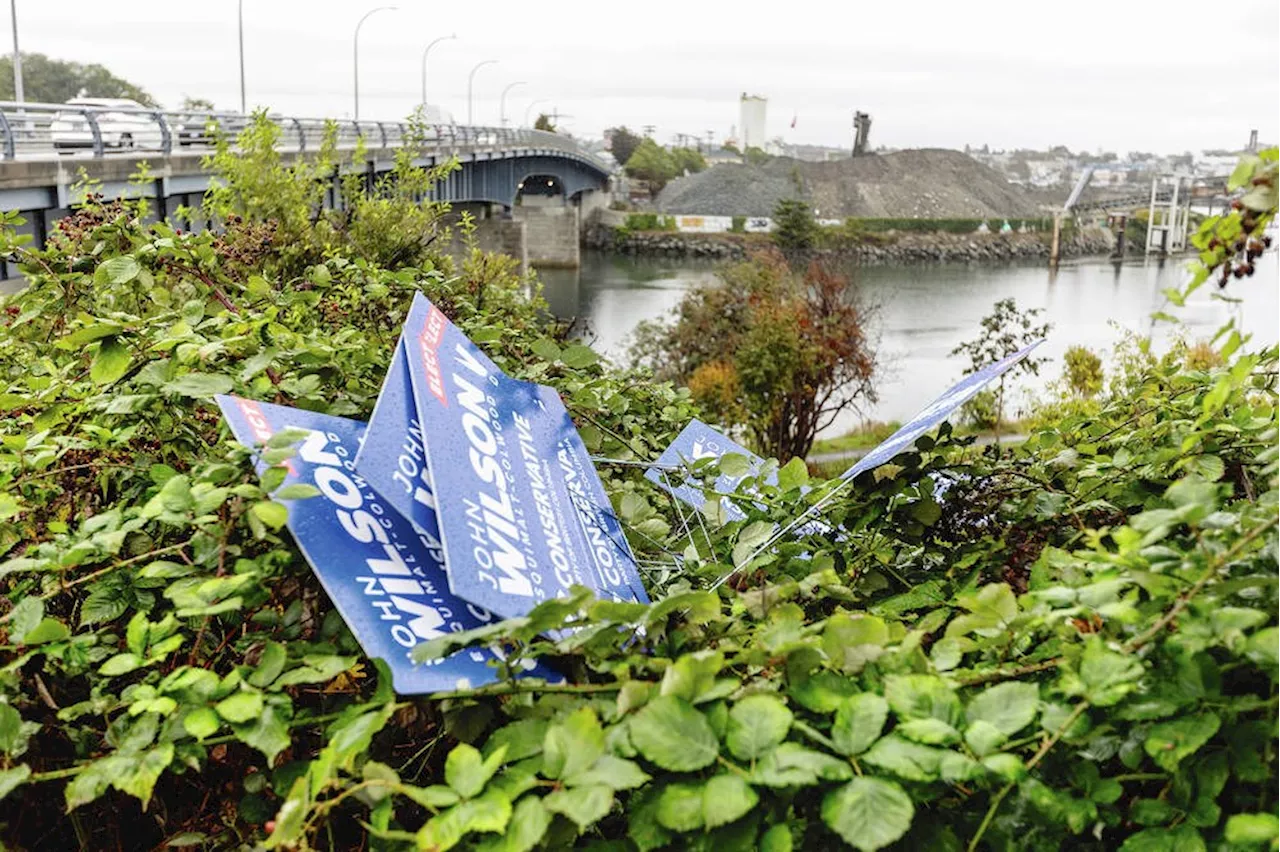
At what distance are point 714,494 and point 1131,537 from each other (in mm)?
1252

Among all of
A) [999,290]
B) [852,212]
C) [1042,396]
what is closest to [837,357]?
[1042,396]

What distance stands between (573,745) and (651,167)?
13073 centimetres

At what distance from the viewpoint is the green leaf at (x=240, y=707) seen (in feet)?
5.41

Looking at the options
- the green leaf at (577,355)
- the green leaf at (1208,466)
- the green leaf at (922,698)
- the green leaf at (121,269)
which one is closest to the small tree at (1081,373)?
the green leaf at (577,355)

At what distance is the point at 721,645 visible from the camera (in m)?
1.79

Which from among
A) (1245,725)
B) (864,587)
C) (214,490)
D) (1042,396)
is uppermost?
(214,490)

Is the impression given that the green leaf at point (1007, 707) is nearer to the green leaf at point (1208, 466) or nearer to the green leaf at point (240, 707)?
the green leaf at point (1208, 466)

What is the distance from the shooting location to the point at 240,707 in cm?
166

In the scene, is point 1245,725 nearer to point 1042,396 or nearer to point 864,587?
point 864,587

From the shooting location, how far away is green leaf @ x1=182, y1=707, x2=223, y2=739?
162 centimetres

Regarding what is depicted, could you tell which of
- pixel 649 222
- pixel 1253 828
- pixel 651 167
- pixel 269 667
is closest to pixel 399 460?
pixel 269 667

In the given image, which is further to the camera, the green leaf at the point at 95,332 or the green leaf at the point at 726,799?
the green leaf at the point at 95,332

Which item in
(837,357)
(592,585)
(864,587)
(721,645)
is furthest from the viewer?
(837,357)

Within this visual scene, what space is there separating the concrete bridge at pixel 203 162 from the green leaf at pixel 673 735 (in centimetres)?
464
